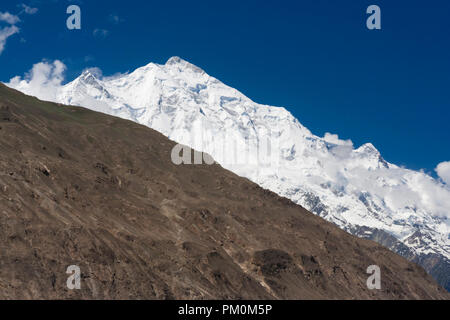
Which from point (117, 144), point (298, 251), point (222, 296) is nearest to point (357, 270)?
point (298, 251)

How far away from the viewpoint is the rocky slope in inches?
3312

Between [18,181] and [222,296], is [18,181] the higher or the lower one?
the higher one

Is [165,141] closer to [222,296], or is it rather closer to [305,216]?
[305,216]

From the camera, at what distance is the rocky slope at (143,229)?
276ft

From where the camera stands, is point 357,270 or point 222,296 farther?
point 357,270

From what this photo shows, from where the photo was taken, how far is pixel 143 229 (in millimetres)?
105250

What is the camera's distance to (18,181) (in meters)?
94.2

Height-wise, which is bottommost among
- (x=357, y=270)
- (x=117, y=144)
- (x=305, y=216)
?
(x=357, y=270)
